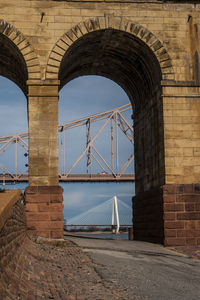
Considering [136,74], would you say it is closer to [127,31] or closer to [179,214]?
[127,31]

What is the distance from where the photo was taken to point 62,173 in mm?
107438

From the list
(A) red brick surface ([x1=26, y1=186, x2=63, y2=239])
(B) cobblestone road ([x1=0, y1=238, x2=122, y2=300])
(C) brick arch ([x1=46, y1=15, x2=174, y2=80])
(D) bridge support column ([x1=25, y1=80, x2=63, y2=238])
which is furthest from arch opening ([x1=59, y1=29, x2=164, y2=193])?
(B) cobblestone road ([x1=0, y1=238, x2=122, y2=300])

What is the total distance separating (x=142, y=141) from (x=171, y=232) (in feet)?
20.6

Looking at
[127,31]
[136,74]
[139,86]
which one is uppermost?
[127,31]

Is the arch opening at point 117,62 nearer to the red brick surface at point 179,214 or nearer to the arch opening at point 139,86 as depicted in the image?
the arch opening at point 139,86

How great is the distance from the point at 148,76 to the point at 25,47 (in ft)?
21.1

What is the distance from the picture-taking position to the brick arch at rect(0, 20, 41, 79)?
20125 mm

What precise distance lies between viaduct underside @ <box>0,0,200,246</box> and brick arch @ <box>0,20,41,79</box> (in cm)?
4

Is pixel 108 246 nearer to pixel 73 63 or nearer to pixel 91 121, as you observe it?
pixel 73 63

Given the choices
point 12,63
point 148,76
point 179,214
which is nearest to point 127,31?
point 148,76

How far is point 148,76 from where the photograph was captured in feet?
74.7

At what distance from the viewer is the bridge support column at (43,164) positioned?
19.2 m

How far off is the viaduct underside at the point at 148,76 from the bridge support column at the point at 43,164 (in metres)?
0.04

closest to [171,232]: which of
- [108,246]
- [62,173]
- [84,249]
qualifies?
[108,246]
